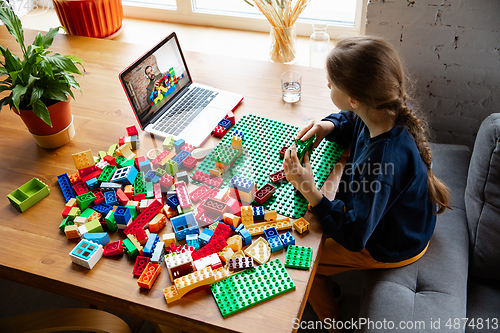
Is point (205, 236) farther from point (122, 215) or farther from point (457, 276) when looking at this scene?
point (457, 276)

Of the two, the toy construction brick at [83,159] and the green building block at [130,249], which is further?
the toy construction brick at [83,159]

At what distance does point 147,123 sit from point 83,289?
2.07 ft

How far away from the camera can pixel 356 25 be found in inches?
83.7

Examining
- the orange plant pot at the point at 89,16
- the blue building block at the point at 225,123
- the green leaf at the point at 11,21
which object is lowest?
the blue building block at the point at 225,123

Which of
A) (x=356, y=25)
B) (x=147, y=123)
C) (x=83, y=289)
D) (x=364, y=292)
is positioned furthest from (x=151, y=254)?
(x=356, y=25)

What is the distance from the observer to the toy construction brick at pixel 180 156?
1.24 metres

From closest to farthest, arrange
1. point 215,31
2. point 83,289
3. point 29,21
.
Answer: point 83,289, point 215,31, point 29,21

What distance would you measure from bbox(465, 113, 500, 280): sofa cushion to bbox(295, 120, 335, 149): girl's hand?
49 centimetres

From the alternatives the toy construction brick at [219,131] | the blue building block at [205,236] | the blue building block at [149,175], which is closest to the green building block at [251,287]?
the blue building block at [205,236]

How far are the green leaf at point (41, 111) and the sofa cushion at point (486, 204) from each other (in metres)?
1.39

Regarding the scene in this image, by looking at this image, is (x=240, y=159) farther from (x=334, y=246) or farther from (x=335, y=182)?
(x=334, y=246)

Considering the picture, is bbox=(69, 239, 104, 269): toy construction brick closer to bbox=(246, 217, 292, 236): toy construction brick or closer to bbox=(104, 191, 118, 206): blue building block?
bbox=(104, 191, 118, 206): blue building block

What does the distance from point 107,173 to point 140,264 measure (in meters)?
0.38

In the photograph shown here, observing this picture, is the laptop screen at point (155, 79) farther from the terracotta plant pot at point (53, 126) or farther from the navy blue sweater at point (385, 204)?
the navy blue sweater at point (385, 204)
